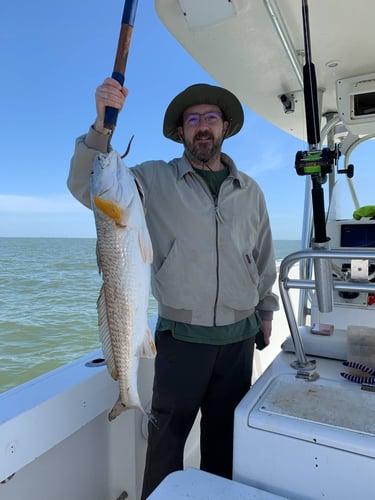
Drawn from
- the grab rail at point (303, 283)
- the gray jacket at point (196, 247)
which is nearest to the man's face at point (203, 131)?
the gray jacket at point (196, 247)

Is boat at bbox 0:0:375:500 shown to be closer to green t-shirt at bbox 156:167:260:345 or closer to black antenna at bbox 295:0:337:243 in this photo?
black antenna at bbox 295:0:337:243


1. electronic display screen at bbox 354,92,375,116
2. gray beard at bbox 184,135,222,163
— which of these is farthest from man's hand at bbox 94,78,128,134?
electronic display screen at bbox 354,92,375,116

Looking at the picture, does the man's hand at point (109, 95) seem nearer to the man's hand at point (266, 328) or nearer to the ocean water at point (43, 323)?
the man's hand at point (266, 328)

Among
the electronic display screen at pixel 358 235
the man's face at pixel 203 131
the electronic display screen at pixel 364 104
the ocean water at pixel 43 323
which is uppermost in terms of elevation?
the electronic display screen at pixel 364 104

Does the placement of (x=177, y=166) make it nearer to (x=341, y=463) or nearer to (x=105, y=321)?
(x=105, y=321)

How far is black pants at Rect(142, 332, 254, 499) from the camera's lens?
1850 millimetres

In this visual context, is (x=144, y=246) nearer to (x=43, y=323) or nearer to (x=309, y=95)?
(x=309, y=95)

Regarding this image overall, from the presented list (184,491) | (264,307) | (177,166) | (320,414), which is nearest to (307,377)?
(320,414)

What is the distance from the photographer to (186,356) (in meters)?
1.86

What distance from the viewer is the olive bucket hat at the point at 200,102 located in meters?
2.09

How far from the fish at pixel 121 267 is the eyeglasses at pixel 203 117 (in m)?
0.85

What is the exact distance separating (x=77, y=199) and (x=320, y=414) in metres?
1.32

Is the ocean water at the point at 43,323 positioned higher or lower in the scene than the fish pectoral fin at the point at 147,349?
lower

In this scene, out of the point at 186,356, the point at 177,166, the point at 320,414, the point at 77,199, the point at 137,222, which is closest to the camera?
the point at 320,414
